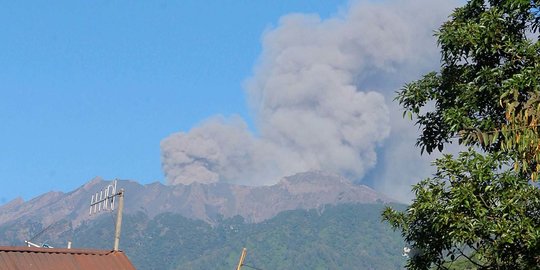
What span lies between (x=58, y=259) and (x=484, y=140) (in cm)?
1325

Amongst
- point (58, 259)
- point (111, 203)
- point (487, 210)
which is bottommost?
point (58, 259)

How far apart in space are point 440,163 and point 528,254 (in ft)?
9.81

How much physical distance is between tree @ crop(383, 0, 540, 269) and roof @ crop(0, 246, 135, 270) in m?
9.13

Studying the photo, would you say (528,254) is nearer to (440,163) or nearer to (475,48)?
(440,163)

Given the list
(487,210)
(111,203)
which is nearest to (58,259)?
(111,203)

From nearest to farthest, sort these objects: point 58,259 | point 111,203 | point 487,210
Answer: point 487,210 < point 58,259 < point 111,203

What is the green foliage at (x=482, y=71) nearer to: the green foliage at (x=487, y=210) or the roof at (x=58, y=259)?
the green foliage at (x=487, y=210)

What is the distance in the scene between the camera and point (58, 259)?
22266 mm

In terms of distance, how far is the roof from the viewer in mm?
21297

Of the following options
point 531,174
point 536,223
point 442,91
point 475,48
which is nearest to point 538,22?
point 475,48

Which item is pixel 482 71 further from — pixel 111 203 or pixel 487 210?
pixel 111 203

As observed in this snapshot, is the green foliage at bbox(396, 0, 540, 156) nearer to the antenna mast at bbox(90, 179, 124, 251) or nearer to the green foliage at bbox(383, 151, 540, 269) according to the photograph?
the green foliage at bbox(383, 151, 540, 269)

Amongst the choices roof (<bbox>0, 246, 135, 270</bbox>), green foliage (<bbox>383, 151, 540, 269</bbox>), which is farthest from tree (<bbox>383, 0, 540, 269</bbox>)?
roof (<bbox>0, 246, 135, 270</bbox>)

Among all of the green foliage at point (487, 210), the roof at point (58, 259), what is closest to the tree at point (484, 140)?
the green foliage at point (487, 210)
